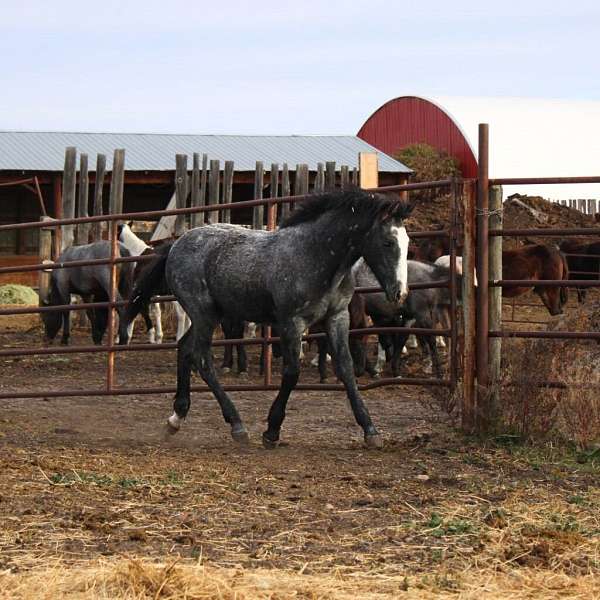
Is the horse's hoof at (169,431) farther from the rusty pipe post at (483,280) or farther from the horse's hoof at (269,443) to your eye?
the rusty pipe post at (483,280)

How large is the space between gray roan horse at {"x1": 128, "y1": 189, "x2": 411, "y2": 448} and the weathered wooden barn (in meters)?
16.8

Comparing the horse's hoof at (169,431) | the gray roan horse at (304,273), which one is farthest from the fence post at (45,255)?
the gray roan horse at (304,273)

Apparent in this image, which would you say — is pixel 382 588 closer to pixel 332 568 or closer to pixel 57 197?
pixel 332 568

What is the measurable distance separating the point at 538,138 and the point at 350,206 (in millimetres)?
31779

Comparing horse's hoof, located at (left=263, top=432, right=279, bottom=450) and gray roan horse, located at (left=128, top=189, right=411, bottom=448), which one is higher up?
gray roan horse, located at (left=128, top=189, right=411, bottom=448)

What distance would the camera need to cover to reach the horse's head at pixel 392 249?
25.6 feet

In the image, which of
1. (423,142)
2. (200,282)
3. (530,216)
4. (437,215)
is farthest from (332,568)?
(423,142)

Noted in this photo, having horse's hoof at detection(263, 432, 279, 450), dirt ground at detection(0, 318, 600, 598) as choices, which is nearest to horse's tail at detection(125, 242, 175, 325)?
dirt ground at detection(0, 318, 600, 598)

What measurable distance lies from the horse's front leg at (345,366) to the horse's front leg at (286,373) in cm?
23

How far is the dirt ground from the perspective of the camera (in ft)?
16.4

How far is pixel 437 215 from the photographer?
2812 centimetres

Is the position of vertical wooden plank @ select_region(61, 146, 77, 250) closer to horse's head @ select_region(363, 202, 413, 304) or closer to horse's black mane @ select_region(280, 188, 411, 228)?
horse's black mane @ select_region(280, 188, 411, 228)

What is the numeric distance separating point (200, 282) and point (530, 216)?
22.2 metres

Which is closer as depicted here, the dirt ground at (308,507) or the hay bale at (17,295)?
the dirt ground at (308,507)
